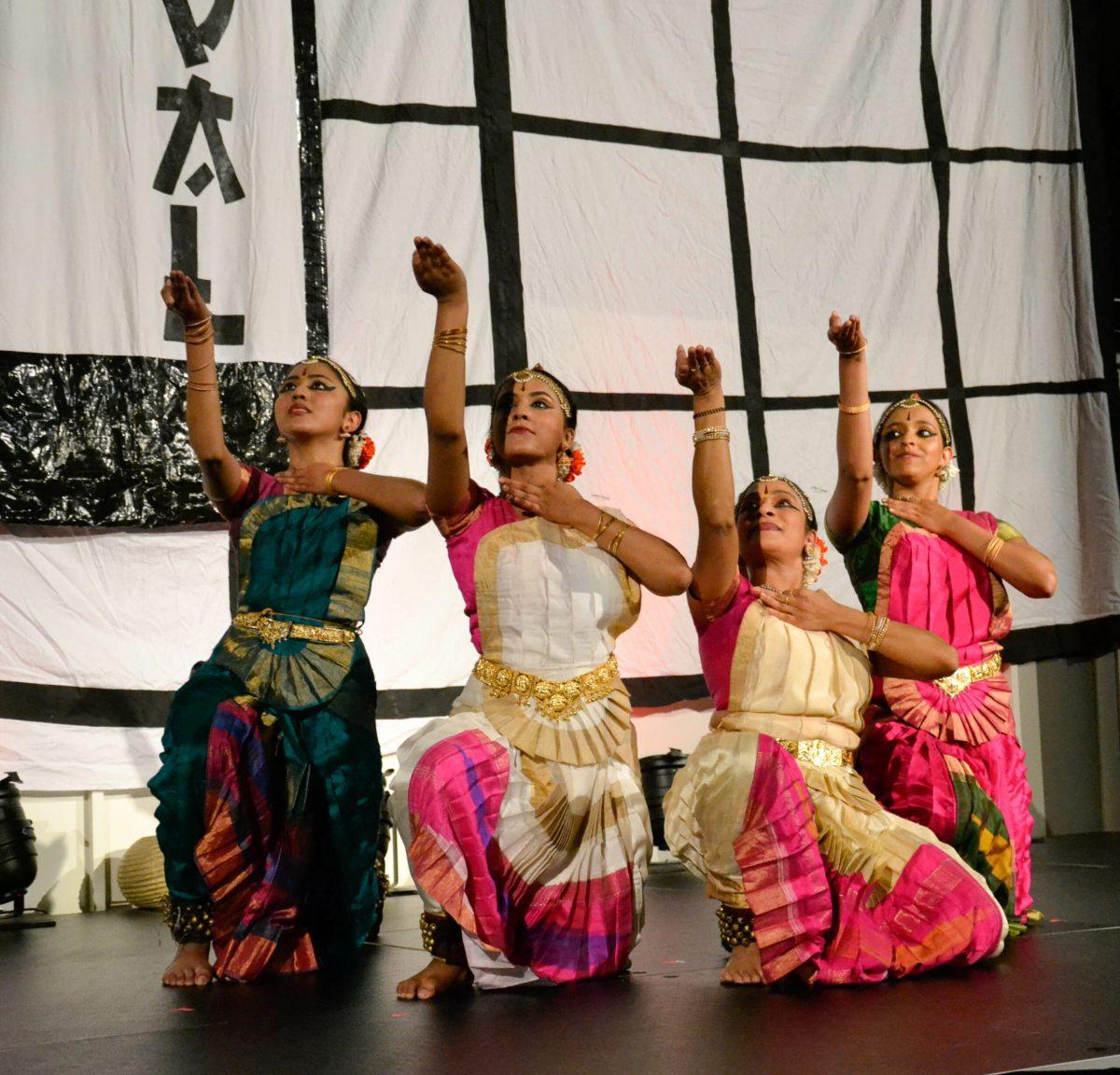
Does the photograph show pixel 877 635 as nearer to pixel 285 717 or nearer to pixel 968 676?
pixel 968 676

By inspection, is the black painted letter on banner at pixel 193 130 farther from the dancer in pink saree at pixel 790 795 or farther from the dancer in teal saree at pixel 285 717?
the dancer in pink saree at pixel 790 795

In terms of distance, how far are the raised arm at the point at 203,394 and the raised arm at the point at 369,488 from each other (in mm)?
151

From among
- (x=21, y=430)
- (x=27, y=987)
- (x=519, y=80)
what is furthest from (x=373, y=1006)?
(x=519, y=80)

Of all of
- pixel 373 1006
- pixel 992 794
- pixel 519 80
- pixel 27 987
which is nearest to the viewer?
pixel 373 1006

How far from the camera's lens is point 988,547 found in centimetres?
346

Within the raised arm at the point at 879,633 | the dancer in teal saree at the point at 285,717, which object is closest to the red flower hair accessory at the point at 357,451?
the dancer in teal saree at the point at 285,717

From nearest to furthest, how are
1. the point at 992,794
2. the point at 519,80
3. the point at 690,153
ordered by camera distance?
the point at 992,794
the point at 519,80
the point at 690,153

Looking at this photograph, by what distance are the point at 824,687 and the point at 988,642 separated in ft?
2.54

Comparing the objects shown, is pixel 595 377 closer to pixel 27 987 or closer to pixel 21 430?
pixel 21 430

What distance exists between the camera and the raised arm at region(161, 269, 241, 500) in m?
3.07

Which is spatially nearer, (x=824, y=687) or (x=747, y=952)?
(x=747, y=952)

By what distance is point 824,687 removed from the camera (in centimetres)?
291

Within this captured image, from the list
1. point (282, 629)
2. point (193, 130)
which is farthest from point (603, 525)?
point (193, 130)

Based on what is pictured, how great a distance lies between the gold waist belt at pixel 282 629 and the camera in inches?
123
